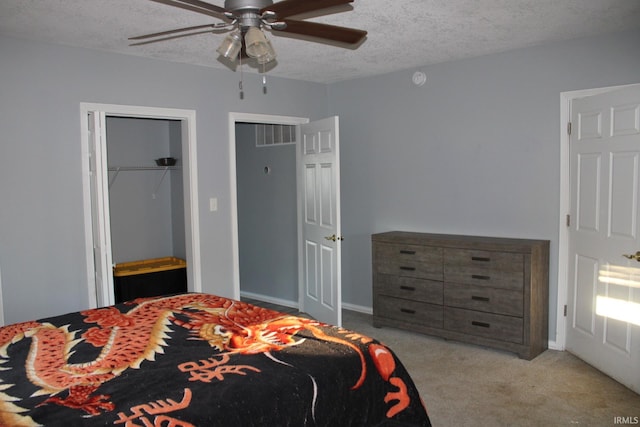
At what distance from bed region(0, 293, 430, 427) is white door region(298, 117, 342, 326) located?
2135 millimetres

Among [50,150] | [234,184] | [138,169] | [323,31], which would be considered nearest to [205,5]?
[323,31]

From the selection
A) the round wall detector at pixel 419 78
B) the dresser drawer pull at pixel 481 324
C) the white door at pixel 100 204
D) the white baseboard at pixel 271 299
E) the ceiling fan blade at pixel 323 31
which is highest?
the round wall detector at pixel 419 78

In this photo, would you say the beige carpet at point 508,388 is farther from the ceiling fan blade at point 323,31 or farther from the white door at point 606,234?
the ceiling fan blade at point 323,31

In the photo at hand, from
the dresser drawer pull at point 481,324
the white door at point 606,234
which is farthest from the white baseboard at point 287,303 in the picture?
the white door at point 606,234

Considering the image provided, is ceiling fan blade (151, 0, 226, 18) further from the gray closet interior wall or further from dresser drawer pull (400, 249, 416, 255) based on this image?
the gray closet interior wall

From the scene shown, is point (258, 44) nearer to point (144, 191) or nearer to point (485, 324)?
point (485, 324)

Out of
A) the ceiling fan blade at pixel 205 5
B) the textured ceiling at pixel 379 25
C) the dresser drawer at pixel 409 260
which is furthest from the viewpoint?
the dresser drawer at pixel 409 260

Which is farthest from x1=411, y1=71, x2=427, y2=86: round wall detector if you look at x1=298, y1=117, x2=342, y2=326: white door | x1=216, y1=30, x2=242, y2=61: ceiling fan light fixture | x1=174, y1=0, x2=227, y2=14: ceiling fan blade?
x1=174, y1=0, x2=227, y2=14: ceiling fan blade

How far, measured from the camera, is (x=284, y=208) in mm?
5664

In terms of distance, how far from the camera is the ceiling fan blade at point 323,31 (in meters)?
2.39

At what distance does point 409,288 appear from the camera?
4.59m

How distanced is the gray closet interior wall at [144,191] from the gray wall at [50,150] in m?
1.27

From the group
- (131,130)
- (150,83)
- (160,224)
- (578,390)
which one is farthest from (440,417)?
(131,130)

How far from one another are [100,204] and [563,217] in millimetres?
3476
